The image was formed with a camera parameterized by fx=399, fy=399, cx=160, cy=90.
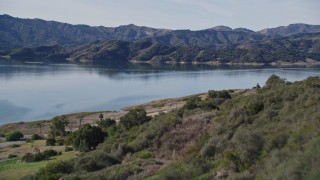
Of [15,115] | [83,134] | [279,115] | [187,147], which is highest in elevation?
[279,115]

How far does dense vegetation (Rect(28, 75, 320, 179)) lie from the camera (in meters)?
11.2

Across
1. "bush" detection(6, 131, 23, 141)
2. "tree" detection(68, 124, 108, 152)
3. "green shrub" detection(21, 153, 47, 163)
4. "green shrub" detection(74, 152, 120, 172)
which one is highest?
"green shrub" detection(74, 152, 120, 172)

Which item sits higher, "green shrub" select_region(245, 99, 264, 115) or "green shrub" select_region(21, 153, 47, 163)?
"green shrub" select_region(245, 99, 264, 115)

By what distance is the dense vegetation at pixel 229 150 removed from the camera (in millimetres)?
11198

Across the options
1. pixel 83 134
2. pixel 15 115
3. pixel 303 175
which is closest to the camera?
pixel 303 175

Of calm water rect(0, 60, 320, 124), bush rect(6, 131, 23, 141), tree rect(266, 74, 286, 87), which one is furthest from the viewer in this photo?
calm water rect(0, 60, 320, 124)

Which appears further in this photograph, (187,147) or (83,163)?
(187,147)

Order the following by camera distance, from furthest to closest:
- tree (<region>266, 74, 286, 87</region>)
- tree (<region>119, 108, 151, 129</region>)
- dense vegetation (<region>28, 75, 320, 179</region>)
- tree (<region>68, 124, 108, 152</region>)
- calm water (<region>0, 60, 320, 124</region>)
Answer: calm water (<region>0, 60, 320, 124</region>) → tree (<region>266, 74, 286, 87</region>) → tree (<region>119, 108, 151, 129</region>) → tree (<region>68, 124, 108, 152</region>) → dense vegetation (<region>28, 75, 320, 179</region>)

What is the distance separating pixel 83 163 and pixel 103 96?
7579cm

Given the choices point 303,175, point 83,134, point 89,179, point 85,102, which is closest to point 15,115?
point 85,102

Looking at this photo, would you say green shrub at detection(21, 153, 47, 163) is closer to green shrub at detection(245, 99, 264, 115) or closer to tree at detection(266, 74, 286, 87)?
green shrub at detection(245, 99, 264, 115)

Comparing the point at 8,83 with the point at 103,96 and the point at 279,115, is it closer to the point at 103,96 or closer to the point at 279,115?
the point at 103,96

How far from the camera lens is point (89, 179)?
14.4 metres

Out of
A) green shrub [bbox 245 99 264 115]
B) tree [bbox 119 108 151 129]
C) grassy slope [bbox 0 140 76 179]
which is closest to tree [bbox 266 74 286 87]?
tree [bbox 119 108 151 129]
